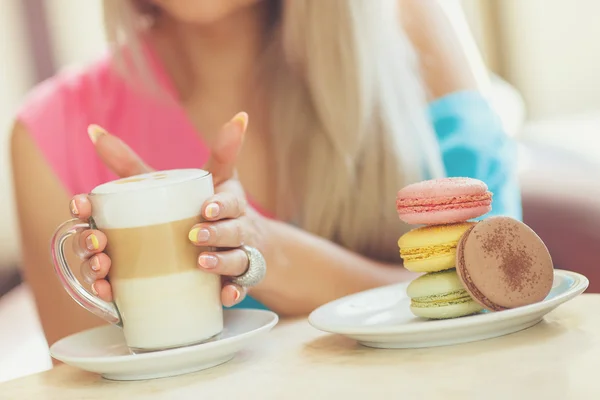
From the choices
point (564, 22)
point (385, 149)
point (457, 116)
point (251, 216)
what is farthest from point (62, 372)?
point (564, 22)

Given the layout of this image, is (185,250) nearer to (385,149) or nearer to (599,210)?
(385,149)

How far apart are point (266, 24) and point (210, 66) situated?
0.46ft

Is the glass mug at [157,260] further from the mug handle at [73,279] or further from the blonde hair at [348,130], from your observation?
the blonde hair at [348,130]

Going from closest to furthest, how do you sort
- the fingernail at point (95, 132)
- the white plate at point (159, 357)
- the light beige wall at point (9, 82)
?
the white plate at point (159, 357) → the fingernail at point (95, 132) → the light beige wall at point (9, 82)

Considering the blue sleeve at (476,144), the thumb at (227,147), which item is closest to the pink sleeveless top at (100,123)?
the blue sleeve at (476,144)

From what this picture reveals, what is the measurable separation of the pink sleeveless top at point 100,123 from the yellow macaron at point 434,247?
716 millimetres

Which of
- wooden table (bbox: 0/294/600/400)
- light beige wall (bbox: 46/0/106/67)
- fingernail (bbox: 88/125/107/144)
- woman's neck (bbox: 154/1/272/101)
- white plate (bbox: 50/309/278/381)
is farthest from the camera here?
light beige wall (bbox: 46/0/106/67)

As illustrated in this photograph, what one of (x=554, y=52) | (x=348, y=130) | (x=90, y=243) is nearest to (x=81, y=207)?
(x=90, y=243)

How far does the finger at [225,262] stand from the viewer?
720 mm

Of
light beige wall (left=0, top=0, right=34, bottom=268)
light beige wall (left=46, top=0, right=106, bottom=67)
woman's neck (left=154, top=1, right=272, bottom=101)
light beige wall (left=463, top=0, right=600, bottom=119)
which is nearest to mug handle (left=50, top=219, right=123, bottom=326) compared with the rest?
woman's neck (left=154, top=1, right=272, bottom=101)

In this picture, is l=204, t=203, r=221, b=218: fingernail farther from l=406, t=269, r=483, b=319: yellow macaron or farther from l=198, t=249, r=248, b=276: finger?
l=406, t=269, r=483, b=319: yellow macaron

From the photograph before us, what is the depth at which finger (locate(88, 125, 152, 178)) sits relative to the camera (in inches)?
34.9

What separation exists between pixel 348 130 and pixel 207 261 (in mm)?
712

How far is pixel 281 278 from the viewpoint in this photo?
109cm
